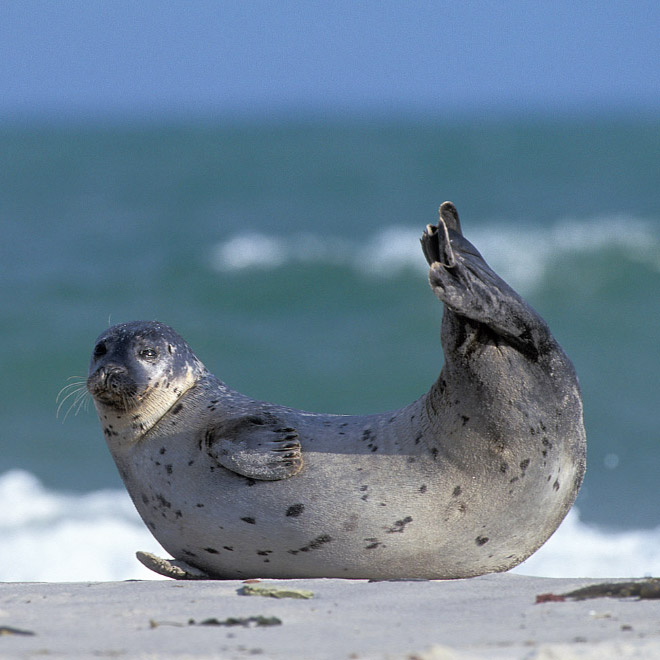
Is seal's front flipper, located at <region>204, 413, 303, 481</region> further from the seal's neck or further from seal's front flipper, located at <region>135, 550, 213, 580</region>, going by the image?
seal's front flipper, located at <region>135, 550, 213, 580</region>

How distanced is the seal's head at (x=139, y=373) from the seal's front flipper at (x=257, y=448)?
411 mm

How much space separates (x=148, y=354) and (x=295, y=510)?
3.58 ft

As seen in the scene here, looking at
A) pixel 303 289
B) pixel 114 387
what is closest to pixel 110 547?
pixel 114 387

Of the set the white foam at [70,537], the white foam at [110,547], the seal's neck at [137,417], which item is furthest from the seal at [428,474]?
the white foam at [70,537]

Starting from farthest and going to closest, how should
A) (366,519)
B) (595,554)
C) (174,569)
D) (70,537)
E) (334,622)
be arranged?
(70,537) → (595,554) → (174,569) → (366,519) → (334,622)

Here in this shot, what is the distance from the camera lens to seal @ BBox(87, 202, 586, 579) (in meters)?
4.51

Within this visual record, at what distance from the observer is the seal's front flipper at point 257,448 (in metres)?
4.60

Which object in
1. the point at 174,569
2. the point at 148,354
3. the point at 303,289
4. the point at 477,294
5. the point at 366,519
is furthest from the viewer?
the point at 303,289

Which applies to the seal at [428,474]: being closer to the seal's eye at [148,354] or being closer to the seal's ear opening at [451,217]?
the seal's ear opening at [451,217]

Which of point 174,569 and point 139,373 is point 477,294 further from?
point 174,569

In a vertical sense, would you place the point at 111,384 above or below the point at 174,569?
above

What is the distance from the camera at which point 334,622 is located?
339 cm

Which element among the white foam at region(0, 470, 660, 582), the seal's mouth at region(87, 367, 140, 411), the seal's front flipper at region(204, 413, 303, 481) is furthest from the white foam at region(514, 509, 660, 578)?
the seal's mouth at region(87, 367, 140, 411)

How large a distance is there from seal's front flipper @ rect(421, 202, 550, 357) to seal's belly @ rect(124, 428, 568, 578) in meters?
0.56
